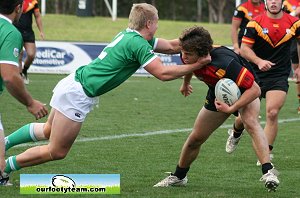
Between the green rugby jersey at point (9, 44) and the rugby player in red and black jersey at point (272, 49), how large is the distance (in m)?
3.57

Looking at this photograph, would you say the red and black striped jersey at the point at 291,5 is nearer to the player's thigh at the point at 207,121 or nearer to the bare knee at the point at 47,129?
the player's thigh at the point at 207,121

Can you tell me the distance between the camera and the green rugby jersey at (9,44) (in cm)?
685

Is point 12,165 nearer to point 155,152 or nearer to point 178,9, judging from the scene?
point 155,152

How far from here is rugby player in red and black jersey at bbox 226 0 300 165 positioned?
384 inches

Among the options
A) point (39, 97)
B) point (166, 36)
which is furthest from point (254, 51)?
point (166, 36)

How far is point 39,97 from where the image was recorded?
1656 centimetres

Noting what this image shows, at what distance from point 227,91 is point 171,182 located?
3.96ft

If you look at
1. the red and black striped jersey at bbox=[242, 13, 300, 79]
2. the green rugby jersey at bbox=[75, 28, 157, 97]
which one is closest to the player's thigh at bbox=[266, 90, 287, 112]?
the red and black striped jersey at bbox=[242, 13, 300, 79]

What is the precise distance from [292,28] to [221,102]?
2834mm

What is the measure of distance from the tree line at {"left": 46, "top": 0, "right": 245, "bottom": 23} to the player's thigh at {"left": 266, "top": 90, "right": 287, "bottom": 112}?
35637 millimetres

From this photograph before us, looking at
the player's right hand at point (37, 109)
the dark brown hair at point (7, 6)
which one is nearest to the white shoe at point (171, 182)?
the player's right hand at point (37, 109)

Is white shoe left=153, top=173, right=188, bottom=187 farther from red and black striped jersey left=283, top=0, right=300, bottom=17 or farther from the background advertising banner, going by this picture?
the background advertising banner

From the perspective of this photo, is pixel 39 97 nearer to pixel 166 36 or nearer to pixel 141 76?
pixel 141 76

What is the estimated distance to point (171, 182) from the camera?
8141mm
